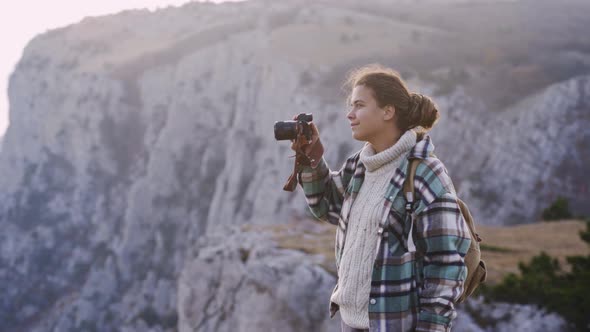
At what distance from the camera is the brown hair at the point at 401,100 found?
11.0ft

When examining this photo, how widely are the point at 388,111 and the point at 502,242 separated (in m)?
15.2

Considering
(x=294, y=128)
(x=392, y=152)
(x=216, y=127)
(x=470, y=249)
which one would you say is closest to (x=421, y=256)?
(x=470, y=249)

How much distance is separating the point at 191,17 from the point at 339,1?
63.5 feet

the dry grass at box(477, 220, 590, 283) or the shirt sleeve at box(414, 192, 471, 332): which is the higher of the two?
the shirt sleeve at box(414, 192, 471, 332)

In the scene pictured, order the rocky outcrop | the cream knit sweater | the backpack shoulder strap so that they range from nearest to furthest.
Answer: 1. the backpack shoulder strap
2. the cream knit sweater
3. the rocky outcrop

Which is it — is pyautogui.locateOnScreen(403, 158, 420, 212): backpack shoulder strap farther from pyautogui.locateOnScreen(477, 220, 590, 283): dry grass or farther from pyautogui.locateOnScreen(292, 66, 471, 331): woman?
pyautogui.locateOnScreen(477, 220, 590, 283): dry grass

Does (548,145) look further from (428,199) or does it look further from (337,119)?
(428,199)

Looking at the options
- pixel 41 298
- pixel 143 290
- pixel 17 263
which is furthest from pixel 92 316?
pixel 17 263

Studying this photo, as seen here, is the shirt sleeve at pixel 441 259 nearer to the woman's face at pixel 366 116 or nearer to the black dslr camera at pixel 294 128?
the woman's face at pixel 366 116

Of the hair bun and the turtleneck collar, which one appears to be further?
the hair bun

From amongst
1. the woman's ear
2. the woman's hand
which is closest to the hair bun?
the woman's ear

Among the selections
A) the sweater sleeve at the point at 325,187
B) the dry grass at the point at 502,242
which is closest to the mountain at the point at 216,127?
the dry grass at the point at 502,242

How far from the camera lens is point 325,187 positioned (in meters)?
3.92

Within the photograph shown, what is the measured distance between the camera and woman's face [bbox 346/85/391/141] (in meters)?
3.39
